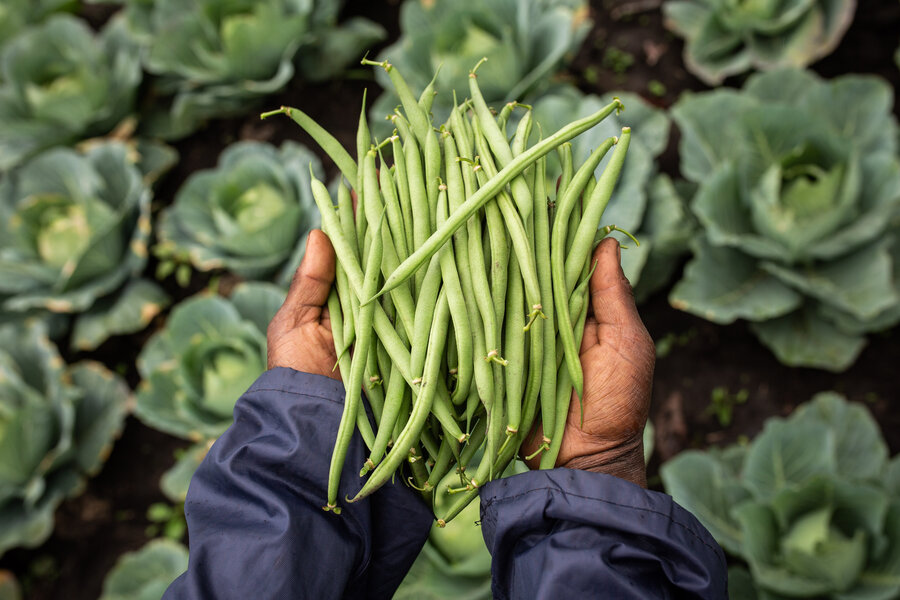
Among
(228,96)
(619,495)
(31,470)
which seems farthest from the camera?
(228,96)

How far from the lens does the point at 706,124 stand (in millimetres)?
2803

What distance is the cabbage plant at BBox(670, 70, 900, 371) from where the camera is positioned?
242 cm

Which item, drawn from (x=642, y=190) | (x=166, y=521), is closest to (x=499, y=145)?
(x=642, y=190)

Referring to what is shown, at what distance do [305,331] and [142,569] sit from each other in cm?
188

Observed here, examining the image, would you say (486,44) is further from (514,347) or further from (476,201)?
(514,347)

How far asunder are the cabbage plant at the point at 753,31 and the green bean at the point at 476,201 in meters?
1.97

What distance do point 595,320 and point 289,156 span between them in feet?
6.93

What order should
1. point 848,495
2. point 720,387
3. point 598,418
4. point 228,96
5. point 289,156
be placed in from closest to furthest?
point 598,418 → point 848,495 → point 720,387 → point 289,156 → point 228,96

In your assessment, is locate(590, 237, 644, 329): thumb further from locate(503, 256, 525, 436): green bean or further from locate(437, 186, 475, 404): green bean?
locate(437, 186, 475, 404): green bean

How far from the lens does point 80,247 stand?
3.26m

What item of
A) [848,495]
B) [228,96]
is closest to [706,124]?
[848,495]

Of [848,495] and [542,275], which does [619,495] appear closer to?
[542,275]

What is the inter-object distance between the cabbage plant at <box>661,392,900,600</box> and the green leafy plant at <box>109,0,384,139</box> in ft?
8.19

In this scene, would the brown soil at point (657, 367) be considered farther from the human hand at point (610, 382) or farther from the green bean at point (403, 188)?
the green bean at point (403, 188)
